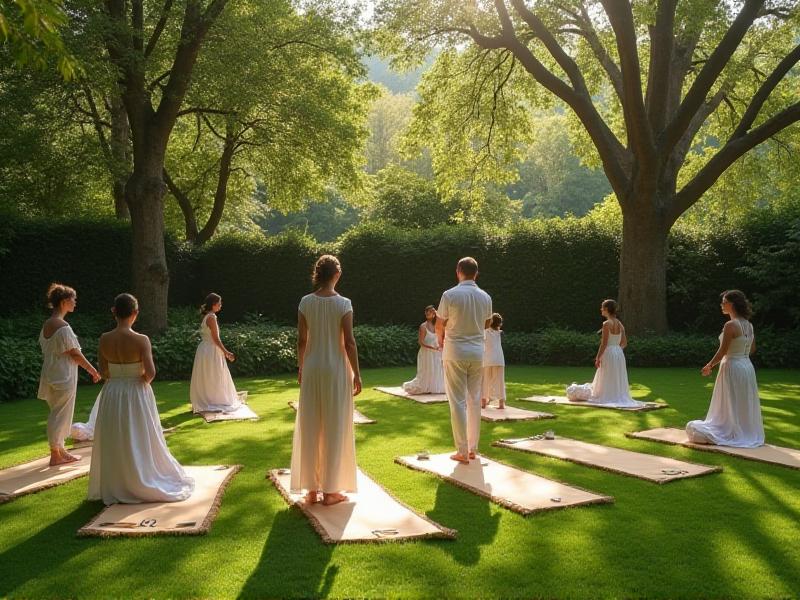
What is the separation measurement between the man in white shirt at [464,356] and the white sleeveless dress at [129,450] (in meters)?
3.00

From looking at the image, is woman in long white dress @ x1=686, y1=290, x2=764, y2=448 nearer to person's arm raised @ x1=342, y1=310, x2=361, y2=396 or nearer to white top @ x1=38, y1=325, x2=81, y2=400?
person's arm raised @ x1=342, y1=310, x2=361, y2=396

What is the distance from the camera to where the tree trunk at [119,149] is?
19.6m

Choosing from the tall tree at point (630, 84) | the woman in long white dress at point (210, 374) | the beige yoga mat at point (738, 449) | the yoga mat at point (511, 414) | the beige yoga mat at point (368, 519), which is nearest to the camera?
the beige yoga mat at point (368, 519)

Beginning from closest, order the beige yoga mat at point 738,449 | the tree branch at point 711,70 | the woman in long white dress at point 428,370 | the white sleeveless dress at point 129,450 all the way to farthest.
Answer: the white sleeveless dress at point 129,450 → the beige yoga mat at point 738,449 → the woman in long white dress at point 428,370 → the tree branch at point 711,70

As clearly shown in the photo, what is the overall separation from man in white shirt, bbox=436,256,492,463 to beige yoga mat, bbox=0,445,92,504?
4109mm

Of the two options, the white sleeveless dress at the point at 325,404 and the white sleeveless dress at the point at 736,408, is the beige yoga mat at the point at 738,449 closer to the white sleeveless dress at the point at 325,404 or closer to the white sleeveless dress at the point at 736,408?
the white sleeveless dress at the point at 736,408

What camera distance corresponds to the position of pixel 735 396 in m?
9.04

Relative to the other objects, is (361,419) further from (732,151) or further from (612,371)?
(732,151)

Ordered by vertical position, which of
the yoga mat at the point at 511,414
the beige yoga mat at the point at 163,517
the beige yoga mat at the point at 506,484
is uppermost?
the yoga mat at the point at 511,414

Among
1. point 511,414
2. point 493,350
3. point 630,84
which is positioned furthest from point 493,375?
point 630,84

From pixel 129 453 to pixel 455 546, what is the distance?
3.19 m

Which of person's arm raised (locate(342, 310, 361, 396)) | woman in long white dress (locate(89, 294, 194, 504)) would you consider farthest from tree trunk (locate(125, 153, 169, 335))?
person's arm raised (locate(342, 310, 361, 396))

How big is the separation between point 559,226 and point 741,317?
13368 mm

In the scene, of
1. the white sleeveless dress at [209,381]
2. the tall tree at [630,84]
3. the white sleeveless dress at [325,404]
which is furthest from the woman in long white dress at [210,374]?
the tall tree at [630,84]
